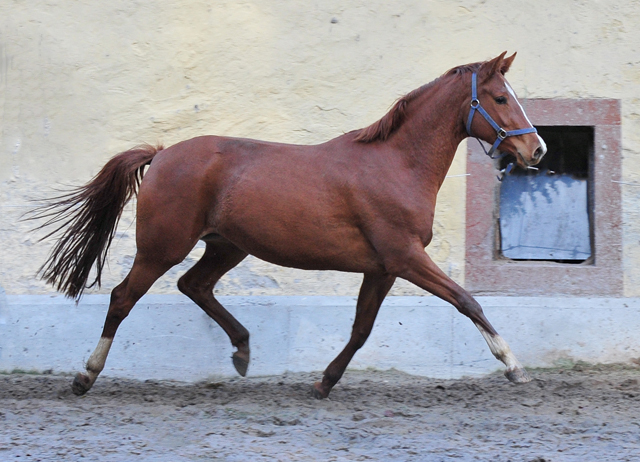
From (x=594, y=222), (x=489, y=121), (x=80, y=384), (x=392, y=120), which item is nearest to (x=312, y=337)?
(x=80, y=384)

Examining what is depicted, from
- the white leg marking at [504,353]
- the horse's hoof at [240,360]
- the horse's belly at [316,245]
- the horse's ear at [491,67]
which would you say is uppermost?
Result: the horse's ear at [491,67]

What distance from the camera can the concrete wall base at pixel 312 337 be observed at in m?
5.11

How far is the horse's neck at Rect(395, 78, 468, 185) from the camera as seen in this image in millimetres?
3990

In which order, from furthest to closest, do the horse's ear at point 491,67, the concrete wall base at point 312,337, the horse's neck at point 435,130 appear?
the concrete wall base at point 312,337
the horse's neck at point 435,130
the horse's ear at point 491,67

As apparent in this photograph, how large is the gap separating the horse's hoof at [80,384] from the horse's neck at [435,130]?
2.31 metres

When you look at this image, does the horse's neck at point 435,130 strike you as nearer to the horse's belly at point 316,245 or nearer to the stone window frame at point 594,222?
the horse's belly at point 316,245

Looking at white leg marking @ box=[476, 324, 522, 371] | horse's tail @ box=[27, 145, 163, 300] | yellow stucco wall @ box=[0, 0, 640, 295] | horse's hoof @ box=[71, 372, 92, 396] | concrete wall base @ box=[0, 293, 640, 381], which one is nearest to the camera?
white leg marking @ box=[476, 324, 522, 371]

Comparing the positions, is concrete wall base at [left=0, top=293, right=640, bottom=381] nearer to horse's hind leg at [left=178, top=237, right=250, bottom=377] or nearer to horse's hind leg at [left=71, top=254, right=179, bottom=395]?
horse's hind leg at [left=178, top=237, right=250, bottom=377]

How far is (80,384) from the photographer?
13.9 ft

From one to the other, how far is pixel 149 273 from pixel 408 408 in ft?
5.64

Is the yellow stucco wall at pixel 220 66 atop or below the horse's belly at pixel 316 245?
atop

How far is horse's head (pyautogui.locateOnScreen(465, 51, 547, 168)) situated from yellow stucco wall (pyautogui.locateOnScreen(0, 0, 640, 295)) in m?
1.38

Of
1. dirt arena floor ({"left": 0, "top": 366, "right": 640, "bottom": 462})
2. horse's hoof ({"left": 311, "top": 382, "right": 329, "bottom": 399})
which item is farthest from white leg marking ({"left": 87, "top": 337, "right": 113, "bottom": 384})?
horse's hoof ({"left": 311, "top": 382, "right": 329, "bottom": 399})

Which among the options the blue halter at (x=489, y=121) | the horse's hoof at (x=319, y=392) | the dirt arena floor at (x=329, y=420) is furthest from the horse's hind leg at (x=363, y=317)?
the blue halter at (x=489, y=121)
